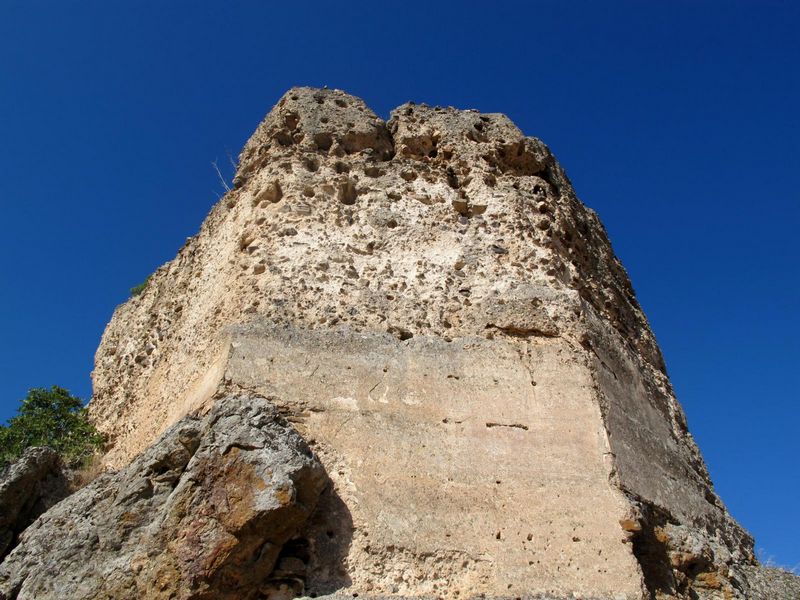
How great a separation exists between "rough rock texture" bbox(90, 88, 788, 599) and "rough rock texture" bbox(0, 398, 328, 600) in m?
0.39

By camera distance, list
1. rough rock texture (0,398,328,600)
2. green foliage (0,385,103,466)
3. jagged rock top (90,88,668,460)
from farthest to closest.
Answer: green foliage (0,385,103,466), jagged rock top (90,88,668,460), rough rock texture (0,398,328,600)

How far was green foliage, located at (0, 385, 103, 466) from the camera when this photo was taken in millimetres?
9344

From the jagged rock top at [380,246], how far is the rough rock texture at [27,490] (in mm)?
847

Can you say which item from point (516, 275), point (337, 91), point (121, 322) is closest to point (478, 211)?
point (516, 275)

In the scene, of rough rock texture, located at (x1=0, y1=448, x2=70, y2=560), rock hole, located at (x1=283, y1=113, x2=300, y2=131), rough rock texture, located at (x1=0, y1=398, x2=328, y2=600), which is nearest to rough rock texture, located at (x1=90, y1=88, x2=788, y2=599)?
rock hole, located at (x1=283, y1=113, x2=300, y2=131)

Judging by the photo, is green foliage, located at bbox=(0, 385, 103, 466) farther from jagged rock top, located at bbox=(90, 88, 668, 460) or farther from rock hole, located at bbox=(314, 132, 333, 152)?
rock hole, located at bbox=(314, 132, 333, 152)

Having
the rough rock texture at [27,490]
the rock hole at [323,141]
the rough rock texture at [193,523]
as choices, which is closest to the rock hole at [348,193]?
the rock hole at [323,141]

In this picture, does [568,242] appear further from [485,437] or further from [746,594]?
[746,594]

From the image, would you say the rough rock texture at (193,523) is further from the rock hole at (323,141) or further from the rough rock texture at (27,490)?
the rock hole at (323,141)

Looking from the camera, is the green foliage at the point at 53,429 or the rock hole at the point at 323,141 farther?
the green foliage at the point at 53,429

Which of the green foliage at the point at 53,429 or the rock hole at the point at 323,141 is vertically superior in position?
the rock hole at the point at 323,141

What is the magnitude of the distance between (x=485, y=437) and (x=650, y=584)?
1.63 m

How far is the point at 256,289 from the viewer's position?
724cm

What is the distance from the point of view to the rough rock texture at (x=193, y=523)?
17.1ft
